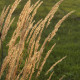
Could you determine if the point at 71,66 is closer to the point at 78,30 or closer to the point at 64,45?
the point at 64,45

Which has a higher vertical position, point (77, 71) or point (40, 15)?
point (77, 71)

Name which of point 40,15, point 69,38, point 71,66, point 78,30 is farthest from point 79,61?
point 40,15

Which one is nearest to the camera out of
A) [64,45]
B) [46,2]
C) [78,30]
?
[64,45]

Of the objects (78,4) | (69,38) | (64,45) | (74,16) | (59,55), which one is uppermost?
(59,55)

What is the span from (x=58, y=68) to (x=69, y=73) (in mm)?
353

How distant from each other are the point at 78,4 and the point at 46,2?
2241 mm

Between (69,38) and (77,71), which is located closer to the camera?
(77,71)

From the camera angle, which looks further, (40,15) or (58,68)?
(40,15)

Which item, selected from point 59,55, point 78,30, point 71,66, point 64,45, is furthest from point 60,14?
point 71,66

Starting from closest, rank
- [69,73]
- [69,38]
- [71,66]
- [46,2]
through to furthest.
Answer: [69,73], [71,66], [69,38], [46,2]

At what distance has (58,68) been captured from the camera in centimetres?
500

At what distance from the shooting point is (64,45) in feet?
22.4

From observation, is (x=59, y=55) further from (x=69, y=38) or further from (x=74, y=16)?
(x=74, y=16)

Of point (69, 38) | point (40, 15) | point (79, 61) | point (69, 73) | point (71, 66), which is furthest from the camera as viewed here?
point (40, 15)
